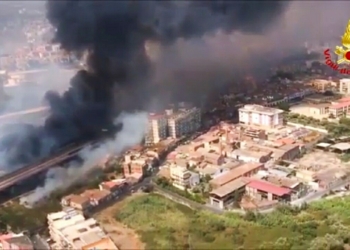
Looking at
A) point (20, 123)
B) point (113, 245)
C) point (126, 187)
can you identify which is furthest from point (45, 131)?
point (113, 245)

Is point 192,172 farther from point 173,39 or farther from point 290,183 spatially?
point 173,39

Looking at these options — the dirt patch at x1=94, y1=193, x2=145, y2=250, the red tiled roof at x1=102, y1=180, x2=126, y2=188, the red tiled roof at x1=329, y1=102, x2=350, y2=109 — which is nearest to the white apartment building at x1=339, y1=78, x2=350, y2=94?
the red tiled roof at x1=329, y1=102, x2=350, y2=109

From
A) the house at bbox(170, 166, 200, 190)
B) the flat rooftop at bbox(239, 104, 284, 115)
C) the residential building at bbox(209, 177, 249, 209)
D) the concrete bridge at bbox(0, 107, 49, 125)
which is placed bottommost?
the residential building at bbox(209, 177, 249, 209)

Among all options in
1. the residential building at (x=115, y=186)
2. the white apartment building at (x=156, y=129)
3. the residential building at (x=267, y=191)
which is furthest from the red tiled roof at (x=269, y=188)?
the white apartment building at (x=156, y=129)

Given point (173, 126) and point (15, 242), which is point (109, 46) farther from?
point (15, 242)

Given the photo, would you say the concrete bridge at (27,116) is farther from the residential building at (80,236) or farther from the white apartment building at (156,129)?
the residential building at (80,236)

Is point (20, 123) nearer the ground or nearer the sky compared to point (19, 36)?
nearer the ground

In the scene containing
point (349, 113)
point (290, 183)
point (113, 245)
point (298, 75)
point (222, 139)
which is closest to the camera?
point (113, 245)

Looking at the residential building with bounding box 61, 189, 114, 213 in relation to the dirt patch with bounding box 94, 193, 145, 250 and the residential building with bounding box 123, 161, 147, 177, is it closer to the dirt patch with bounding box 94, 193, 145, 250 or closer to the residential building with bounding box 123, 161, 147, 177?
the dirt patch with bounding box 94, 193, 145, 250
